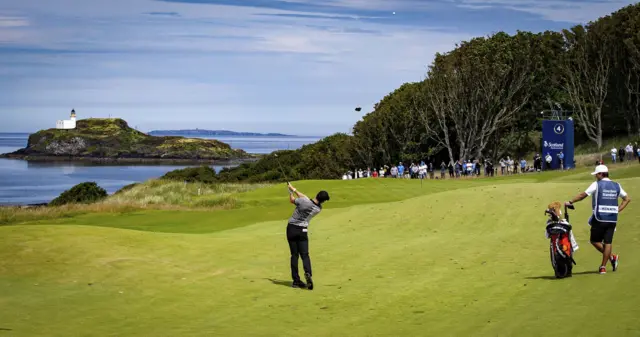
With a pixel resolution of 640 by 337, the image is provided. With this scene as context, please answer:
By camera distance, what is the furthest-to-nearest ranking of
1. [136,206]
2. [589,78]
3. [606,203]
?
1. [589,78]
2. [136,206]
3. [606,203]

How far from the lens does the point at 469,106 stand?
10788cm

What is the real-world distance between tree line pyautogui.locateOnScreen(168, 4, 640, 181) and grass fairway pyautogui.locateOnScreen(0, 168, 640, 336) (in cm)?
7269

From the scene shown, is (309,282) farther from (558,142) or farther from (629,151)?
(629,151)

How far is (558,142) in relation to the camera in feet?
243

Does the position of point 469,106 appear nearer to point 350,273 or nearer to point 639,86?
point 639,86

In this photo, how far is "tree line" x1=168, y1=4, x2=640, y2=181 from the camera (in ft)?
334

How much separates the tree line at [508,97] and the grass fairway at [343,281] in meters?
72.7

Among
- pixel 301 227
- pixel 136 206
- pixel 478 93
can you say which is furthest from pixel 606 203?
pixel 478 93

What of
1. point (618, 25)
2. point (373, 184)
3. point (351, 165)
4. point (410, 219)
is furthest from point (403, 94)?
point (410, 219)

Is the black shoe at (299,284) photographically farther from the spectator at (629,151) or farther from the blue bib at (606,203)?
the spectator at (629,151)

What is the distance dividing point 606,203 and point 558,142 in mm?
59101

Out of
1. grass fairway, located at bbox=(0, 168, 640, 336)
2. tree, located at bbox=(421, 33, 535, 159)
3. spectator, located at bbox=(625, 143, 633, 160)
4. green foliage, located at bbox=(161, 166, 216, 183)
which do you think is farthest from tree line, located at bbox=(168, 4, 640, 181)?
grass fairway, located at bbox=(0, 168, 640, 336)

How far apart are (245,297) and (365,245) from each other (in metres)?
9.17

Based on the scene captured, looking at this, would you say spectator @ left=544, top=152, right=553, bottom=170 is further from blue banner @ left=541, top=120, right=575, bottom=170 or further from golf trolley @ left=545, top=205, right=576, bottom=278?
golf trolley @ left=545, top=205, right=576, bottom=278
